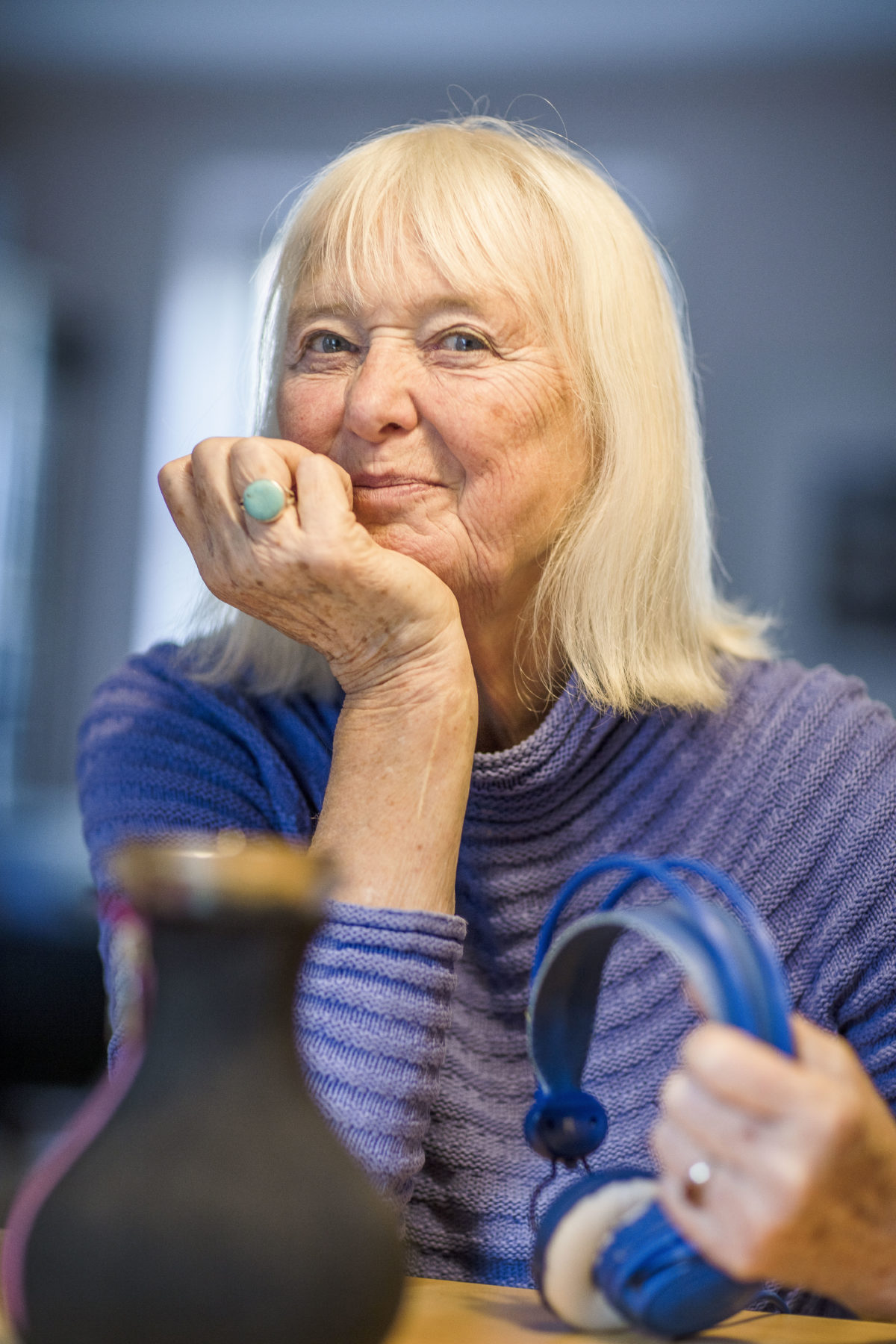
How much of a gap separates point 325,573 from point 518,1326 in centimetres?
52

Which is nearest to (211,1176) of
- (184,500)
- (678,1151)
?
(678,1151)

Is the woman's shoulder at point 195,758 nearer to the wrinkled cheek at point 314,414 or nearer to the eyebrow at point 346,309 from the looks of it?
the wrinkled cheek at point 314,414

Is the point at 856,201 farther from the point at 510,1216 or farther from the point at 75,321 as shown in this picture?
the point at 510,1216

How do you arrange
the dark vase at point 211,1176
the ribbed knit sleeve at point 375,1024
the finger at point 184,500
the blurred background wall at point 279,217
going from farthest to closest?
1. the blurred background wall at point 279,217
2. the finger at point 184,500
3. the ribbed knit sleeve at point 375,1024
4. the dark vase at point 211,1176

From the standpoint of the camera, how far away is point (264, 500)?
91 centimetres

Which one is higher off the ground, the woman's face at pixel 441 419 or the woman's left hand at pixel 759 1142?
the woman's face at pixel 441 419

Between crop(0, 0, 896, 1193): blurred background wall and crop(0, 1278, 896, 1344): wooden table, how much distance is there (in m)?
3.02

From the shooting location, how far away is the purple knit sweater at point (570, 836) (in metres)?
0.98

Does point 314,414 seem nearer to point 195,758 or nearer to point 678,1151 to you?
point 195,758

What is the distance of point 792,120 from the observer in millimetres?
3803

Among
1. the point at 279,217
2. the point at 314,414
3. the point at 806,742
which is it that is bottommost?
the point at 806,742

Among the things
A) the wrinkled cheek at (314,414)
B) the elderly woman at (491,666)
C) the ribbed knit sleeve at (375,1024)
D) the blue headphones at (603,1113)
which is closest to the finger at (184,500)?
the elderly woman at (491,666)

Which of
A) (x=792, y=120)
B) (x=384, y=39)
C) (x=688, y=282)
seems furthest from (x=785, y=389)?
(x=384, y=39)

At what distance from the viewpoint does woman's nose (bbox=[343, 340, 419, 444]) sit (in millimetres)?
1010
